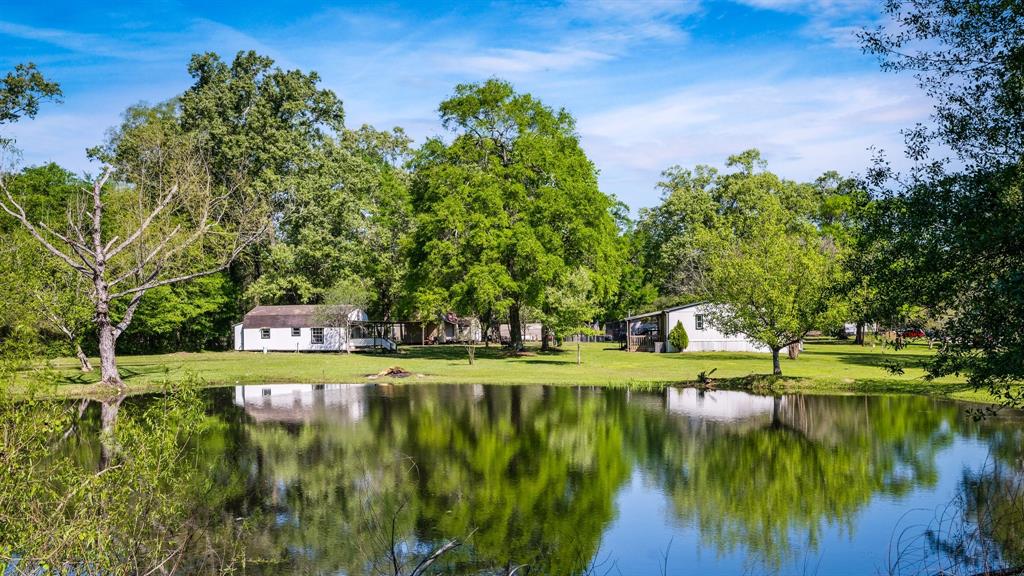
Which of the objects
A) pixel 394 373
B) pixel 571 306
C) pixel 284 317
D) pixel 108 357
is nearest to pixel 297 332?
pixel 284 317

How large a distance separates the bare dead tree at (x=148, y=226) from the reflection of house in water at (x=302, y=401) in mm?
6615

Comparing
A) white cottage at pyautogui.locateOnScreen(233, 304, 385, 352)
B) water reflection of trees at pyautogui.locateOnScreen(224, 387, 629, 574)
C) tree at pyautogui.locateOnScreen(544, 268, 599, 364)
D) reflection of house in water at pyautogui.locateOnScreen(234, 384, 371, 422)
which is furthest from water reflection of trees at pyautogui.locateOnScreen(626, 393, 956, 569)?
white cottage at pyautogui.locateOnScreen(233, 304, 385, 352)

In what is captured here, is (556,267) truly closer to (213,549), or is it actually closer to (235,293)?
(235,293)

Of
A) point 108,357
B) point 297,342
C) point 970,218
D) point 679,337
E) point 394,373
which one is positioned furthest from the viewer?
point 297,342

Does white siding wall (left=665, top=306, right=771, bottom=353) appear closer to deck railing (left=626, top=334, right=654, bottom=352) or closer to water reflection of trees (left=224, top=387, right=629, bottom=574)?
deck railing (left=626, top=334, right=654, bottom=352)

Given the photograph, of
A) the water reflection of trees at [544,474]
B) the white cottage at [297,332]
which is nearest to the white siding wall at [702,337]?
the white cottage at [297,332]

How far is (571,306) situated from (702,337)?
62.4 ft

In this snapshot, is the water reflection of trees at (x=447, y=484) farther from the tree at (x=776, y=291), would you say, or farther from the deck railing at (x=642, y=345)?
the deck railing at (x=642, y=345)

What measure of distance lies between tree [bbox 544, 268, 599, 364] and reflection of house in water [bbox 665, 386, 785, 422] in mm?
→ 11626

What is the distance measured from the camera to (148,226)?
50594 mm

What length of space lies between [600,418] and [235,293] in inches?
1949

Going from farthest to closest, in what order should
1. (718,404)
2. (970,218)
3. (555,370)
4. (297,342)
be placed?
(297,342), (555,370), (718,404), (970,218)

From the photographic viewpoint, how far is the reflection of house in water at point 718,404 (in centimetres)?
2852

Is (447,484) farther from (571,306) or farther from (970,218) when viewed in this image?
(571,306)
